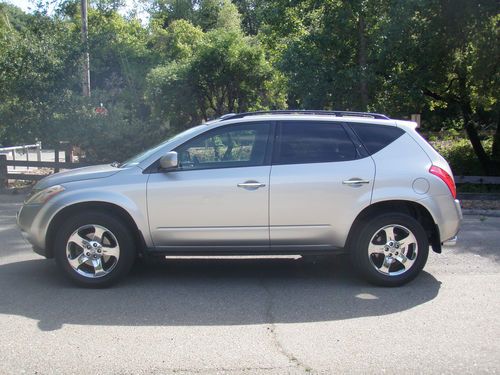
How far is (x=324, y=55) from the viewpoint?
15.1 meters

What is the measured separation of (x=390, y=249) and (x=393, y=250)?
0.11 ft

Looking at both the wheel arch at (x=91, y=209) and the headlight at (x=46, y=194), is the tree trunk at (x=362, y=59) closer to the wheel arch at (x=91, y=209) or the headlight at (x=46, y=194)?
the wheel arch at (x=91, y=209)

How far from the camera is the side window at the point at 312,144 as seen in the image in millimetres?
6074

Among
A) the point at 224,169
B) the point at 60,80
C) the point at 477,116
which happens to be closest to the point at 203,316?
the point at 224,169

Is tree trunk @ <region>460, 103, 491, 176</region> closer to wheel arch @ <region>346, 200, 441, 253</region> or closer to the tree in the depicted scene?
the tree

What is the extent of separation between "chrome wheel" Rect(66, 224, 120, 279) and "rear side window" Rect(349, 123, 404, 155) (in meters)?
2.83

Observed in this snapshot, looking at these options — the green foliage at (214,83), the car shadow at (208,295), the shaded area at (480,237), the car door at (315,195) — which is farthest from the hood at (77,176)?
the green foliage at (214,83)

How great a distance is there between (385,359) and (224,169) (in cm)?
258

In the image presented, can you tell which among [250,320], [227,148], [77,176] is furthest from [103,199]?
[250,320]

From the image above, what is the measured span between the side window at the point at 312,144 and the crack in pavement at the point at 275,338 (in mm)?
1433

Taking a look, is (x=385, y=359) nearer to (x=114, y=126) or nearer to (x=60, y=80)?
(x=114, y=126)

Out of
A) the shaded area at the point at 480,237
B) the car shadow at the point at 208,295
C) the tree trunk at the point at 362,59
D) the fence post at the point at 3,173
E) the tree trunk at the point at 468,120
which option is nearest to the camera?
the car shadow at the point at 208,295

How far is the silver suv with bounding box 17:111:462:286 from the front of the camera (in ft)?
19.3

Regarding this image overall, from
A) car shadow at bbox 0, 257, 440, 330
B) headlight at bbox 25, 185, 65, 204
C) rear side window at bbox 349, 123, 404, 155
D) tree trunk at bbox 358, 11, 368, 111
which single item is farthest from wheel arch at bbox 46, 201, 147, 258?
tree trunk at bbox 358, 11, 368, 111
